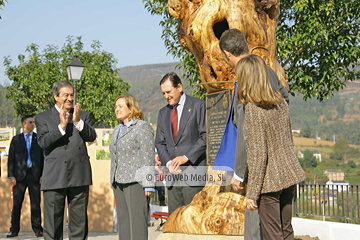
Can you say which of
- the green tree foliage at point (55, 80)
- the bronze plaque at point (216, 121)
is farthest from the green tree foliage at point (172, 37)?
the green tree foliage at point (55, 80)

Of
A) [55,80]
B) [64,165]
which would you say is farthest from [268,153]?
[55,80]

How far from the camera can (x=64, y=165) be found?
6148 mm

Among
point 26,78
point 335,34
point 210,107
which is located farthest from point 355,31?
point 26,78

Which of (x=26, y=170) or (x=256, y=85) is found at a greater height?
(x=256, y=85)

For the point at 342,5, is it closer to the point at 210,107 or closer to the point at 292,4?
the point at 292,4

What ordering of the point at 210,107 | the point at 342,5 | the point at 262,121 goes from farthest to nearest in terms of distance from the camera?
the point at 342,5 → the point at 210,107 → the point at 262,121

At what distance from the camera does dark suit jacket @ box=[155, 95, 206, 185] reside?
6.36 meters

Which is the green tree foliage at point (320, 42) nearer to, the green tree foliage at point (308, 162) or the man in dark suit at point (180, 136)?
the man in dark suit at point (180, 136)

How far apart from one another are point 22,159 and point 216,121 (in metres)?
4.77

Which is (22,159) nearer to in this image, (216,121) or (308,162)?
(216,121)

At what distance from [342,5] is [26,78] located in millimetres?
31783

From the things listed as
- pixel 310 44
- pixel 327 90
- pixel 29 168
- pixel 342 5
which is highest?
pixel 342 5

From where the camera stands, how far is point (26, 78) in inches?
1606

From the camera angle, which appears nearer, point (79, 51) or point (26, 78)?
point (26, 78)
